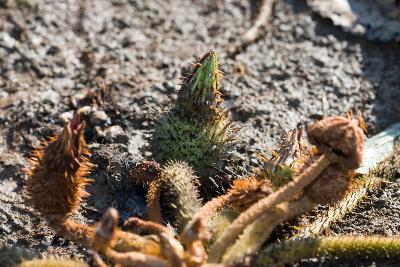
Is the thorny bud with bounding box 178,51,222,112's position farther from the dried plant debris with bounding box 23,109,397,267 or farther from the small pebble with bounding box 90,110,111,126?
the small pebble with bounding box 90,110,111,126

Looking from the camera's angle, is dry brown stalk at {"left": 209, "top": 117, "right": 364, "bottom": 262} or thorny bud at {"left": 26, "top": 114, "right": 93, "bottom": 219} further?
thorny bud at {"left": 26, "top": 114, "right": 93, "bottom": 219}

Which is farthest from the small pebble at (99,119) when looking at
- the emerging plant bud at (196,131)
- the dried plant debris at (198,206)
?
the dried plant debris at (198,206)

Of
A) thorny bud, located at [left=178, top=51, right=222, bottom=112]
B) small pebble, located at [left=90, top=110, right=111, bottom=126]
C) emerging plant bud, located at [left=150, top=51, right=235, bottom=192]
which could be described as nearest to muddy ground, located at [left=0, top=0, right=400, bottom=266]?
small pebble, located at [left=90, top=110, right=111, bottom=126]

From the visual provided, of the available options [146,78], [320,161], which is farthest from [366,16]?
[320,161]

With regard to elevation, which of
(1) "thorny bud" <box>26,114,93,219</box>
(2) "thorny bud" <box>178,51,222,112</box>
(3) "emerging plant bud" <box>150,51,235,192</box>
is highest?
(2) "thorny bud" <box>178,51,222,112</box>

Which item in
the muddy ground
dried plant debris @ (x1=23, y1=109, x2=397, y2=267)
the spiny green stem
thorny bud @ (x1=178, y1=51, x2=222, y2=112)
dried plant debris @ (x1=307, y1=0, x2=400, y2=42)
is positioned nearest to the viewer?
dried plant debris @ (x1=23, y1=109, x2=397, y2=267)

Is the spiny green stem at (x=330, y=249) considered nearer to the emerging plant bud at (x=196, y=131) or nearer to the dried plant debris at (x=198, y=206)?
the dried plant debris at (x=198, y=206)
